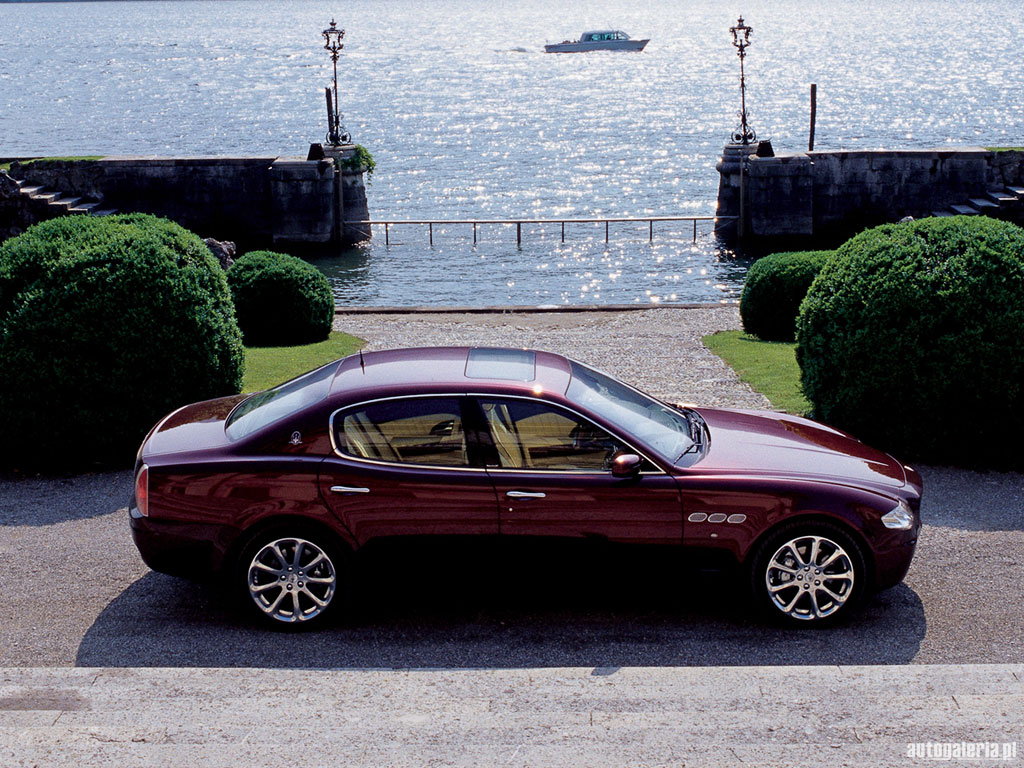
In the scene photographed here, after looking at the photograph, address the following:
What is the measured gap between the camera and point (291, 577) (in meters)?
6.66

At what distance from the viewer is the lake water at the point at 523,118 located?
109 ft

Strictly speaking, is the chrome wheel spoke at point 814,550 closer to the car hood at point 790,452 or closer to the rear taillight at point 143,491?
the car hood at point 790,452

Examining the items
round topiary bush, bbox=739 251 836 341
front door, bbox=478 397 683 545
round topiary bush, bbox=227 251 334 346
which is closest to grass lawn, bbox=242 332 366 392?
round topiary bush, bbox=227 251 334 346

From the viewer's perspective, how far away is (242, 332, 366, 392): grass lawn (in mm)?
13438

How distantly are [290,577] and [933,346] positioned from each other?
6278 millimetres

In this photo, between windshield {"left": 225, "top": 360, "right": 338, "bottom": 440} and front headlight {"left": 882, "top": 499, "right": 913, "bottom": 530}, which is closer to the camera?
front headlight {"left": 882, "top": 499, "right": 913, "bottom": 530}

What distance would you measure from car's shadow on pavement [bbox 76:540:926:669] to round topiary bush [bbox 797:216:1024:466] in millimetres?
3296

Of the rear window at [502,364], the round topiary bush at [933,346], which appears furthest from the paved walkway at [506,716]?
the round topiary bush at [933,346]

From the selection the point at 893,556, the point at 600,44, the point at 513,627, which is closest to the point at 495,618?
the point at 513,627

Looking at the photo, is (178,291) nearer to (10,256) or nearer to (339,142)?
(10,256)

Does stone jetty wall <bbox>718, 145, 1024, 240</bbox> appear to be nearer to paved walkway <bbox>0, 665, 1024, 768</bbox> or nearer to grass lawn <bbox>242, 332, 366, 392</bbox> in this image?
grass lawn <bbox>242, 332, 366, 392</bbox>

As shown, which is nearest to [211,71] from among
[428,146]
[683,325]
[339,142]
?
[428,146]

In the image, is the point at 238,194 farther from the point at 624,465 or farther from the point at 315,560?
the point at 624,465

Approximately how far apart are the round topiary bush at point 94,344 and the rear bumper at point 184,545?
3.82 metres
